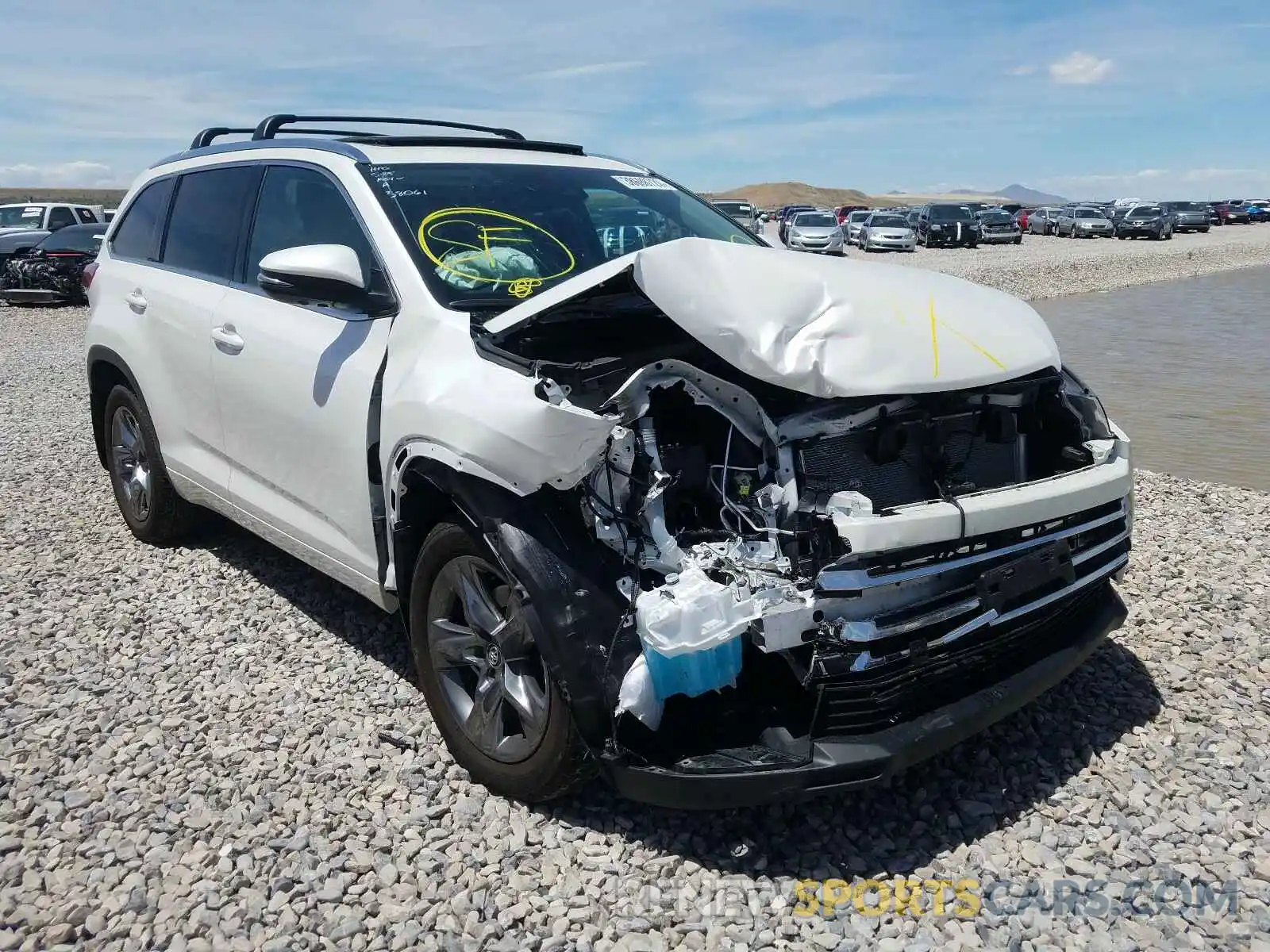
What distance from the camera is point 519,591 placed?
2.79m

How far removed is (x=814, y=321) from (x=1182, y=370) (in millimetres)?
11274

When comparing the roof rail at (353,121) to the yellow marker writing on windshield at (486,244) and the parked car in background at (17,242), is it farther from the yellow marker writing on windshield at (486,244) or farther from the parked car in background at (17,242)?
the parked car in background at (17,242)

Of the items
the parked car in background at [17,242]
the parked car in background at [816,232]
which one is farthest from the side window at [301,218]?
the parked car in background at [816,232]

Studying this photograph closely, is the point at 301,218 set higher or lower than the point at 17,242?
higher

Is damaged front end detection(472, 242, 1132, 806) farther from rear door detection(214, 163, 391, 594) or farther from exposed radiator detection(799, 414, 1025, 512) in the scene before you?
rear door detection(214, 163, 391, 594)

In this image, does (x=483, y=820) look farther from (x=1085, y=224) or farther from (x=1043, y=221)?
(x=1043, y=221)

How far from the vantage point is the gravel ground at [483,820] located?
2697 millimetres

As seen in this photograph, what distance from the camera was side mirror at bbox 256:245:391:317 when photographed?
3.25 meters

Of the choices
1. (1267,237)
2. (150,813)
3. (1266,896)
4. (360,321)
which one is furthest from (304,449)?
(1267,237)

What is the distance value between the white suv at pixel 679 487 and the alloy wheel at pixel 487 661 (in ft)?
0.03

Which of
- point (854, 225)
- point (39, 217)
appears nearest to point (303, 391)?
point (39, 217)

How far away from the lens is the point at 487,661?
311 cm

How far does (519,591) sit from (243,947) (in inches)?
45.5

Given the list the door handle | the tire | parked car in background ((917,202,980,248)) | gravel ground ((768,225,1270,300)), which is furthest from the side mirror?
parked car in background ((917,202,980,248))
